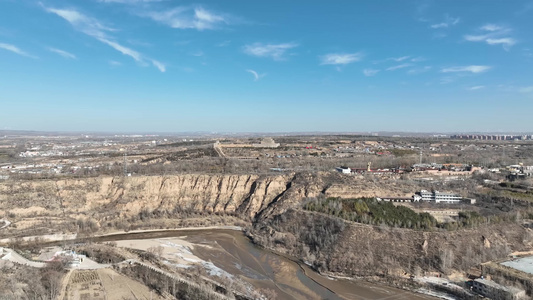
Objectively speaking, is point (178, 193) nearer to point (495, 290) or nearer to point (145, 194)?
point (145, 194)

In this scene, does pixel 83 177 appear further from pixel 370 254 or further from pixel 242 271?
pixel 370 254

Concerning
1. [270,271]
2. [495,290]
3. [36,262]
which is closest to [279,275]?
[270,271]

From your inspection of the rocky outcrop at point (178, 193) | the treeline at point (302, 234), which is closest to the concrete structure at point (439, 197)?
the rocky outcrop at point (178, 193)

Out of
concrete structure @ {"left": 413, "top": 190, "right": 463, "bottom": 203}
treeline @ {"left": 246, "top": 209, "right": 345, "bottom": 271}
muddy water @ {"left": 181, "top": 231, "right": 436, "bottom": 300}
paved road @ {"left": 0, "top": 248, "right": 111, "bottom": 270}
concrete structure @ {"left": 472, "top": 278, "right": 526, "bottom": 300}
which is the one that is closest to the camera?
concrete structure @ {"left": 472, "top": 278, "right": 526, "bottom": 300}

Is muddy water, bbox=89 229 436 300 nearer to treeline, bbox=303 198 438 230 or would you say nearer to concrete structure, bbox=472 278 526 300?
concrete structure, bbox=472 278 526 300

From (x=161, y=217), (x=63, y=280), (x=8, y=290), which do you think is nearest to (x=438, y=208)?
(x=161, y=217)

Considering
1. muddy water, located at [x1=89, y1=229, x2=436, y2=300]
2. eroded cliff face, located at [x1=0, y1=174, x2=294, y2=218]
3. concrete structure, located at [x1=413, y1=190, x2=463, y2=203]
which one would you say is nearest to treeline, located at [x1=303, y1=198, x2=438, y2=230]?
concrete structure, located at [x1=413, y1=190, x2=463, y2=203]

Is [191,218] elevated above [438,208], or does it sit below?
below
